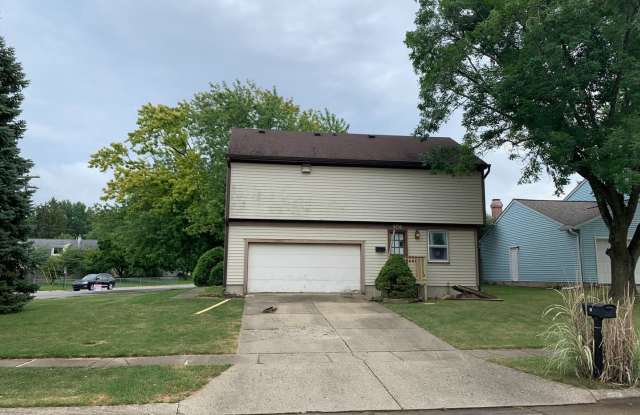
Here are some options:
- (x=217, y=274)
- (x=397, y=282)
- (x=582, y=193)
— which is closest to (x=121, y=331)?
(x=397, y=282)

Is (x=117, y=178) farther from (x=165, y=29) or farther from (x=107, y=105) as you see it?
(x=165, y=29)

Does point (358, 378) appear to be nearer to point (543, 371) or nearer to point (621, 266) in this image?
point (543, 371)

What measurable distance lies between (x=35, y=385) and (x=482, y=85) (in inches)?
506

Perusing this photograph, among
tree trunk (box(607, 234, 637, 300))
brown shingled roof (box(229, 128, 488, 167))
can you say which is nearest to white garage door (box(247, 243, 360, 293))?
brown shingled roof (box(229, 128, 488, 167))

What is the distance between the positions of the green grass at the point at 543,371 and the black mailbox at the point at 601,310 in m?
0.91

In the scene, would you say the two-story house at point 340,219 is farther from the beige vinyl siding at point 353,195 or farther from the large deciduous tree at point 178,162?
the large deciduous tree at point 178,162

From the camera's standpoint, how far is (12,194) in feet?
40.0

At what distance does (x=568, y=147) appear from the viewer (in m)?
11.3

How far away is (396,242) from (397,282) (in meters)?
2.40

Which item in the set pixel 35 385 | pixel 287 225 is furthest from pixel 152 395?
pixel 287 225

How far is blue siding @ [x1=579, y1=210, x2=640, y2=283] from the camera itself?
766 inches

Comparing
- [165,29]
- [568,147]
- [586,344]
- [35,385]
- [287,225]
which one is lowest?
[35,385]

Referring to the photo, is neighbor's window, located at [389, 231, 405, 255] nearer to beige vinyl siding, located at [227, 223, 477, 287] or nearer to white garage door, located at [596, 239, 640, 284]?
beige vinyl siding, located at [227, 223, 477, 287]

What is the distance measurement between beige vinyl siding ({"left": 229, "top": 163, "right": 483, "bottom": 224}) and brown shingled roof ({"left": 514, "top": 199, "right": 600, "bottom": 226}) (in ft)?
23.1
